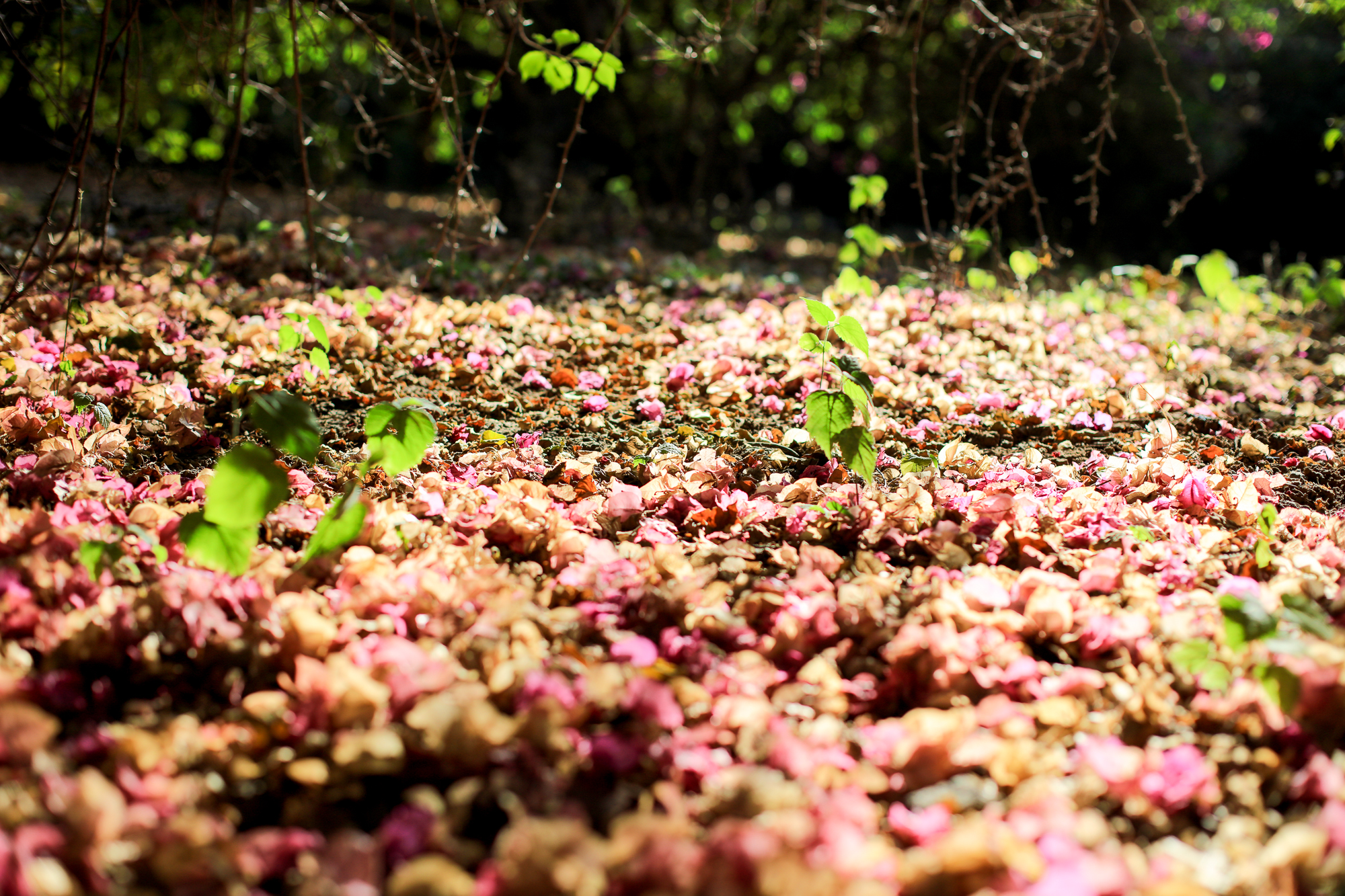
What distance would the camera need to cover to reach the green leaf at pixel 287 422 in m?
1.41

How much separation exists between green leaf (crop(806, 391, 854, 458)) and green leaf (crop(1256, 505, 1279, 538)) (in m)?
0.88

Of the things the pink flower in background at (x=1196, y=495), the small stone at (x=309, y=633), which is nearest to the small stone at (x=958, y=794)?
the small stone at (x=309, y=633)

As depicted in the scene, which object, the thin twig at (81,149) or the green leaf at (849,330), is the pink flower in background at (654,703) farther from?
the thin twig at (81,149)

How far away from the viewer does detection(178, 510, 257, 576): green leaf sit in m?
1.42

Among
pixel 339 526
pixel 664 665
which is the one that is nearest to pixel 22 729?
pixel 339 526

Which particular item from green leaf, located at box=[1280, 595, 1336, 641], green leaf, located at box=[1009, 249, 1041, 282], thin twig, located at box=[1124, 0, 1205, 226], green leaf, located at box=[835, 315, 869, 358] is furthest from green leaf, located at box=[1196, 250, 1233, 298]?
green leaf, located at box=[1280, 595, 1336, 641]

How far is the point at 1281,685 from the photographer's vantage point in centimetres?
120

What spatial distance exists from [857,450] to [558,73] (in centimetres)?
159

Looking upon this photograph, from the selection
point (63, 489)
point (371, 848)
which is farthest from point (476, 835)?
point (63, 489)

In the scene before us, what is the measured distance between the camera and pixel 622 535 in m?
1.91

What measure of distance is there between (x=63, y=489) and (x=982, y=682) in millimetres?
1800

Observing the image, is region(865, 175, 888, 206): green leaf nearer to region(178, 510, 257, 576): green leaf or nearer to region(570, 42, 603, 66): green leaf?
region(570, 42, 603, 66): green leaf

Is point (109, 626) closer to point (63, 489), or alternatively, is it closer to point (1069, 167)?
point (63, 489)

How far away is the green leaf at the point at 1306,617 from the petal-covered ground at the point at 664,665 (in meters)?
0.02
